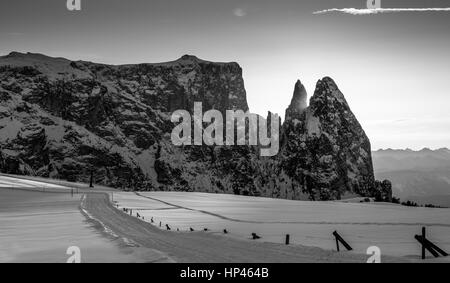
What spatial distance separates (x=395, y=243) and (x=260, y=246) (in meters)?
8.51

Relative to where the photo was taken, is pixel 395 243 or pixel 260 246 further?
pixel 395 243
